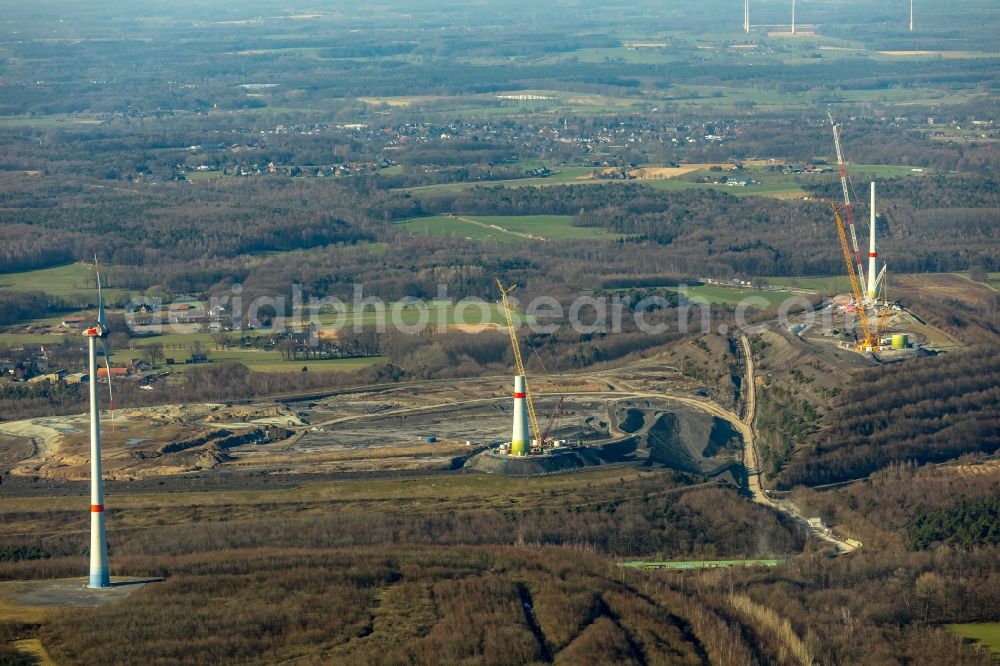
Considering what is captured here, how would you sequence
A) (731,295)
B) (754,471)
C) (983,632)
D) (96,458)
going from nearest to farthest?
(96,458) < (983,632) < (754,471) < (731,295)

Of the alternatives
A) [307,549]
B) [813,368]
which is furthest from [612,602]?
[813,368]

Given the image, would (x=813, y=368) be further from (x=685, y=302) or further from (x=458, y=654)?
(x=458, y=654)

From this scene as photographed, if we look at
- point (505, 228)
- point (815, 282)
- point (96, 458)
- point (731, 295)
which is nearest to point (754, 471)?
point (96, 458)

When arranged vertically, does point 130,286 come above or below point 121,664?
below

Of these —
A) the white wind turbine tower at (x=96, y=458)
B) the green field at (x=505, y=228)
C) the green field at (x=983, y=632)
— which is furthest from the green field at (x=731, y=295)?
the white wind turbine tower at (x=96, y=458)

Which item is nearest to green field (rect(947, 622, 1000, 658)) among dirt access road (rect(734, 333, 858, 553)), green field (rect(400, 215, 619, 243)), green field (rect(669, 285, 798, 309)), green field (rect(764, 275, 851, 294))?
dirt access road (rect(734, 333, 858, 553))

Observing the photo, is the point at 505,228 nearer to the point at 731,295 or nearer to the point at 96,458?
the point at 731,295
